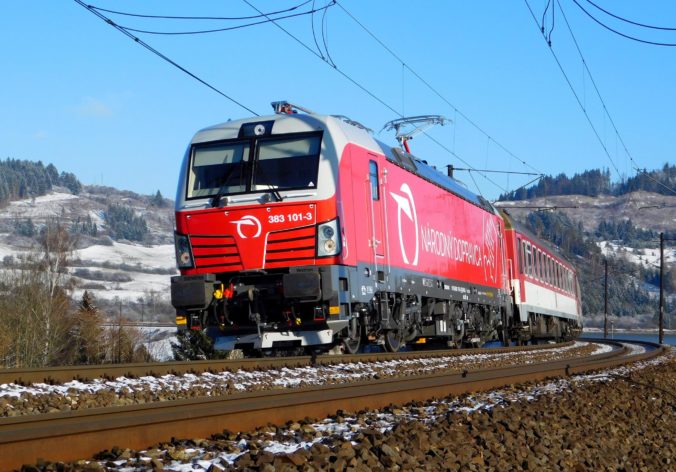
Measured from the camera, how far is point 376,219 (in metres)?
15.3

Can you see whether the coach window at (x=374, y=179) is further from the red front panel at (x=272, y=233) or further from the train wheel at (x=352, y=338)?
the train wheel at (x=352, y=338)

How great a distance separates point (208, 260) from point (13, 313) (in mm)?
35681

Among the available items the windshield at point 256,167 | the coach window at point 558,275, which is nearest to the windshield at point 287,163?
the windshield at point 256,167

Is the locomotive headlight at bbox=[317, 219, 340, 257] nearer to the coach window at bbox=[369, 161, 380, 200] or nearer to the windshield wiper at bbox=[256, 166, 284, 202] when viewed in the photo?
the windshield wiper at bbox=[256, 166, 284, 202]

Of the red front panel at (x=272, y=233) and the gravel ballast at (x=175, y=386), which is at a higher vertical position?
the red front panel at (x=272, y=233)

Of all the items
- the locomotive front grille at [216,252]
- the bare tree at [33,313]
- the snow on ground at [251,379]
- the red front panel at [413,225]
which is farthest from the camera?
the bare tree at [33,313]

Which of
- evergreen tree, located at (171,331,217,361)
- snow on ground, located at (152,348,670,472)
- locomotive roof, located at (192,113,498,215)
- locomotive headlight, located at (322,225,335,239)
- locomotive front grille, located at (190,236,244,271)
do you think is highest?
locomotive roof, located at (192,113,498,215)

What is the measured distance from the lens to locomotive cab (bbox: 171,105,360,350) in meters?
13.5

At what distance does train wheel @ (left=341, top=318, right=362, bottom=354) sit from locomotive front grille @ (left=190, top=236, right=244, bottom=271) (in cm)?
232

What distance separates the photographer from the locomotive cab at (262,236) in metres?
13.5

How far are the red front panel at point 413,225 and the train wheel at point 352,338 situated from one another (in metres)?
1.09

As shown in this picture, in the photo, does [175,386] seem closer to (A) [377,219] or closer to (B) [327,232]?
(B) [327,232]

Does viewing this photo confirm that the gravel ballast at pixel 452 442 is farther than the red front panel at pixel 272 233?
No

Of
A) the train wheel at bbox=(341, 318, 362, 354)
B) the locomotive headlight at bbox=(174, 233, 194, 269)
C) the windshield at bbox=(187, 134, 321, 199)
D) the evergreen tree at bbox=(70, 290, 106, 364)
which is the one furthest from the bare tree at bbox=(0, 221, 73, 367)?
the windshield at bbox=(187, 134, 321, 199)
